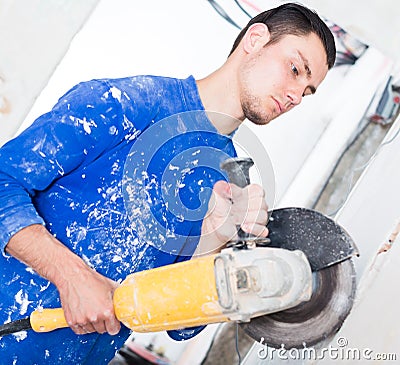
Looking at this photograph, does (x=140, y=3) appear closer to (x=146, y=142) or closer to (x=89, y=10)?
(x=89, y=10)

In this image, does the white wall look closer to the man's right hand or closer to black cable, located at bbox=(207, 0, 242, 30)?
black cable, located at bbox=(207, 0, 242, 30)

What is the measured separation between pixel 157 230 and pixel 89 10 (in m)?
1.17

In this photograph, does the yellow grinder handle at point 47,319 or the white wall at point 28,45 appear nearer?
the yellow grinder handle at point 47,319

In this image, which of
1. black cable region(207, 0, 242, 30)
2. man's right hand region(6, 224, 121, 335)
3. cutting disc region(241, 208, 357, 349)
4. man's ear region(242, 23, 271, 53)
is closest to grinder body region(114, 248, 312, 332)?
man's right hand region(6, 224, 121, 335)

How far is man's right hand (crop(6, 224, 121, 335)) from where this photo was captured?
3.52 ft

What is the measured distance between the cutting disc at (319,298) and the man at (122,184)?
12cm

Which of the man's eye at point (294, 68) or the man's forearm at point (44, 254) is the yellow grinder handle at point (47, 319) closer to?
the man's forearm at point (44, 254)

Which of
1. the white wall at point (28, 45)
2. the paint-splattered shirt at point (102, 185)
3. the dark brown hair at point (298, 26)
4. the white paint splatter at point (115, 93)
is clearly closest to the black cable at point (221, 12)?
the white wall at point (28, 45)

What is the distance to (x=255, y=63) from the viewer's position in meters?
1.44

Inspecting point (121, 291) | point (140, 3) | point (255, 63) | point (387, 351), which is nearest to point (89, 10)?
point (140, 3)

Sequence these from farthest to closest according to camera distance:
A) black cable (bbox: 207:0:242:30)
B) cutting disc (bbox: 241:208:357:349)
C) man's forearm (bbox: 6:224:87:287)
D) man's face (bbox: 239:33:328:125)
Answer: black cable (bbox: 207:0:242:30), man's face (bbox: 239:33:328:125), cutting disc (bbox: 241:208:357:349), man's forearm (bbox: 6:224:87:287)

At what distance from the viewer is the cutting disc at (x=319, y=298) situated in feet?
4.02

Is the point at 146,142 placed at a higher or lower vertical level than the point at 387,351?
higher

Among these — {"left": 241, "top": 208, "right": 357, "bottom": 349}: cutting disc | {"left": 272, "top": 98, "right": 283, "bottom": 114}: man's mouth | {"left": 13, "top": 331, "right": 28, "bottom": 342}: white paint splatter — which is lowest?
{"left": 13, "top": 331, "right": 28, "bottom": 342}: white paint splatter
